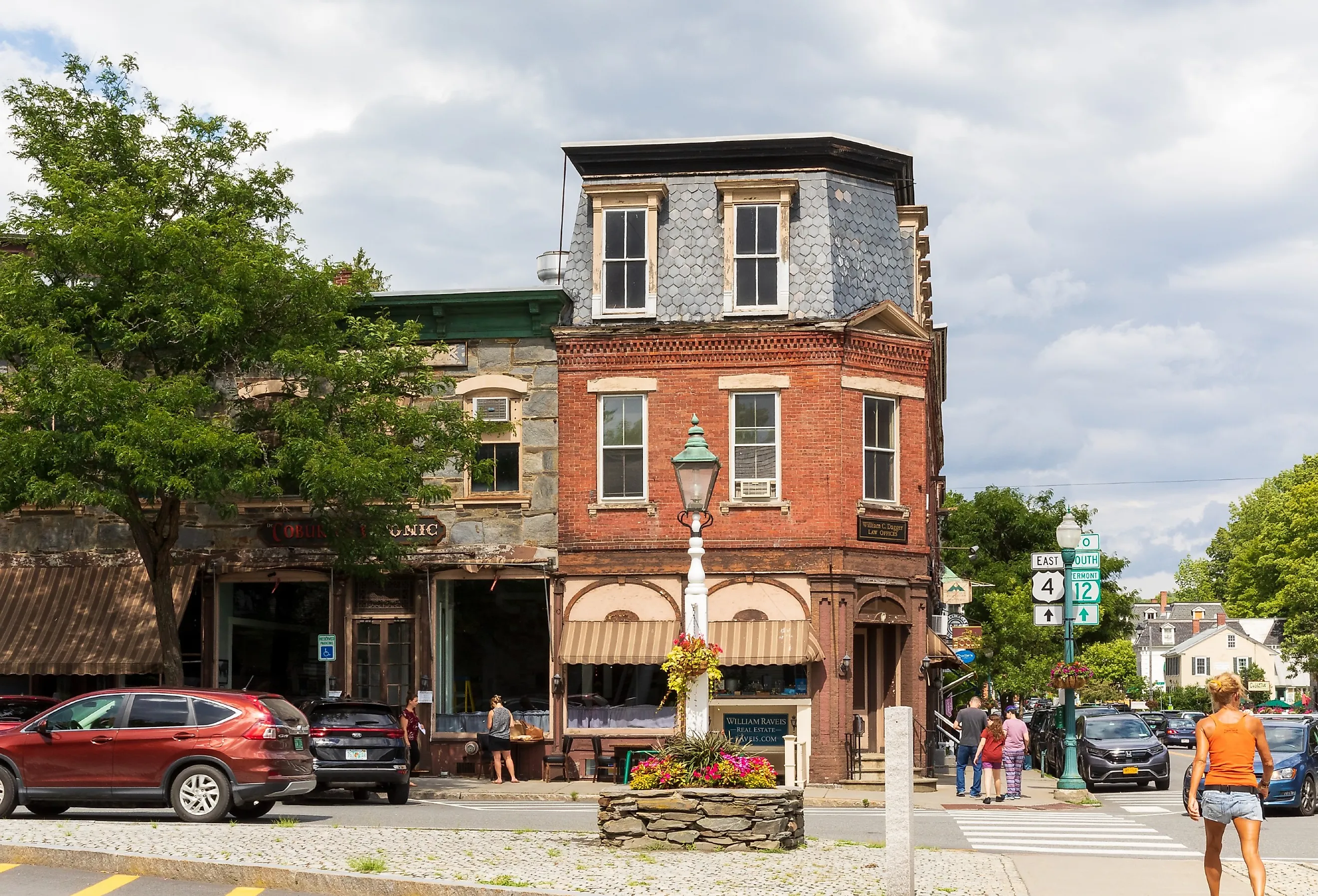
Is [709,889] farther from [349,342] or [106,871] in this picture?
[349,342]

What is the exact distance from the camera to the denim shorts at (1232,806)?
37.9ft

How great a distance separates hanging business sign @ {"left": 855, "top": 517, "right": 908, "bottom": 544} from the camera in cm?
2936

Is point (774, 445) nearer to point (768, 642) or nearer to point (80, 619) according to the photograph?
point (768, 642)

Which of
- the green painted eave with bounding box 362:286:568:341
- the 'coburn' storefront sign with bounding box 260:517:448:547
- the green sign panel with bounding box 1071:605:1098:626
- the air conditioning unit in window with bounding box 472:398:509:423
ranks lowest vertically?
the green sign panel with bounding box 1071:605:1098:626

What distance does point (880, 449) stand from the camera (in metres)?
30.1

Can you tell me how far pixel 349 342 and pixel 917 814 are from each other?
13.6 m

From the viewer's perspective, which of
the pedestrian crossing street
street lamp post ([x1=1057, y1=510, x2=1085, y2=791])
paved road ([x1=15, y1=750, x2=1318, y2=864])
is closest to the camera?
the pedestrian crossing street

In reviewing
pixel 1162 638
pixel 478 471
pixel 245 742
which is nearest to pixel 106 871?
pixel 245 742

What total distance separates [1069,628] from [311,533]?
14374 mm

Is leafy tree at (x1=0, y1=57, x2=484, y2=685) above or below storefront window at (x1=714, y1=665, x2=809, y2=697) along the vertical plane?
above

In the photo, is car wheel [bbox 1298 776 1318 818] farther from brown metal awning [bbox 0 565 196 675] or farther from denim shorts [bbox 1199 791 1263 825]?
brown metal awning [bbox 0 565 196 675]

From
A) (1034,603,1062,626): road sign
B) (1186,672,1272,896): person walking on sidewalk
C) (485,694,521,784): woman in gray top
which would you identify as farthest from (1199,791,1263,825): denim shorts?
(485,694,521,784): woman in gray top

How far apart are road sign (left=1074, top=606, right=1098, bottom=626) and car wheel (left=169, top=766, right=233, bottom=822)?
1503 centimetres

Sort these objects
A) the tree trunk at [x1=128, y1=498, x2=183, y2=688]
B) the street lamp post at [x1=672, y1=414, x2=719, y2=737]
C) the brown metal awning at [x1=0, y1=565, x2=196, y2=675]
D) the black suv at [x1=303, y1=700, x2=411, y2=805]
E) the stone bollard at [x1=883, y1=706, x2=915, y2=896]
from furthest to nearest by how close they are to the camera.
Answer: the brown metal awning at [x1=0, y1=565, x2=196, y2=675] → the tree trunk at [x1=128, y1=498, x2=183, y2=688] → the black suv at [x1=303, y1=700, x2=411, y2=805] → the street lamp post at [x1=672, y1=414, x2=719, y2=737] → the stone bollard at [x1=883, y1=706, x2=915, y2=896]
